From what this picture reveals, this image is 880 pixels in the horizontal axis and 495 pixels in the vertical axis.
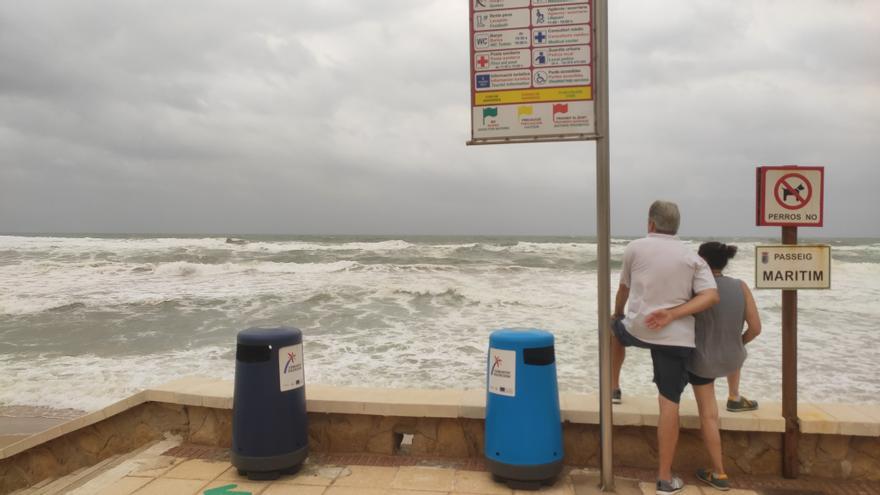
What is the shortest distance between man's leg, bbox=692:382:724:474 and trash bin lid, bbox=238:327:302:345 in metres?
2.77

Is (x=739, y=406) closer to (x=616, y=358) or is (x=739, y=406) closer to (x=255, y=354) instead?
(x=616, y=358)

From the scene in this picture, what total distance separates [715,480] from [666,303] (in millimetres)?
1287

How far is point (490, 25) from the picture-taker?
345 cm

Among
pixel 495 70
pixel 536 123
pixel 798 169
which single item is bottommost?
pixel 798 169

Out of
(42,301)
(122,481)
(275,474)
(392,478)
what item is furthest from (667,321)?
(42,301)

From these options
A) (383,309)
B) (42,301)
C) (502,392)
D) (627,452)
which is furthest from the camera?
(42,301)

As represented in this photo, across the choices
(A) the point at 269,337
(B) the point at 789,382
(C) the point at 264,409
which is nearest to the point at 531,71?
(A) the point at 269,337

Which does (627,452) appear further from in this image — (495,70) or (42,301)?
(42,301)

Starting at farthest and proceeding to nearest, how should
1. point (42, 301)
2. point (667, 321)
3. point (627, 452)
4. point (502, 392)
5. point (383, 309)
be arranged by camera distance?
point (42, 301) < point (383, 309) < point (627, 452) < point (502, 392) < point (667, 321)

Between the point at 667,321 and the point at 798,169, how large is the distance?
1501mm

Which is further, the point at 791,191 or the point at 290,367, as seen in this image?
the point at 290,367

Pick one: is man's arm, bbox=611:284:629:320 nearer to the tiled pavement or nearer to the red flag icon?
the tiled pavement

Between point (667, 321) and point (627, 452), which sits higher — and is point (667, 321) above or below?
above

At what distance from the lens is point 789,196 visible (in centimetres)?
367
